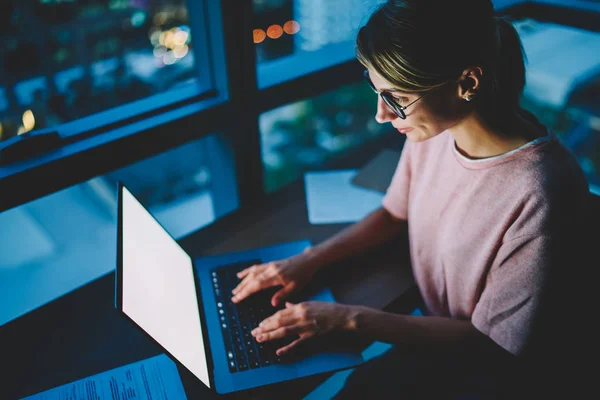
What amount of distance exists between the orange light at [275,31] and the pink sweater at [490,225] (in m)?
0.89

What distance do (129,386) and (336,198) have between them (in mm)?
813

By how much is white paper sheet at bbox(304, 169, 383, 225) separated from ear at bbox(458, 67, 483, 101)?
571 mm

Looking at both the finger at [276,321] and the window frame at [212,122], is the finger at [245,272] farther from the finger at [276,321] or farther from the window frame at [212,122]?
the window frame at [212,122]

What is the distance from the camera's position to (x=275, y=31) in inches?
73.4

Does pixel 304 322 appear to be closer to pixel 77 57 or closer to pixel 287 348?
pixel 287 348

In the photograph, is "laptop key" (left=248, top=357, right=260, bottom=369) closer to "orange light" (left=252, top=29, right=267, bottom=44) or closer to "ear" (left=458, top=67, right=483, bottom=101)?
"ear" (left=458, top=67, right=483, bottom=101)

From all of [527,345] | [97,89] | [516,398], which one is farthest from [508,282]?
[97,89]

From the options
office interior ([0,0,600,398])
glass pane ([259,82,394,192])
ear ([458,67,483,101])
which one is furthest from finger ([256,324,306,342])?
glass pane ([259,82,394,192])

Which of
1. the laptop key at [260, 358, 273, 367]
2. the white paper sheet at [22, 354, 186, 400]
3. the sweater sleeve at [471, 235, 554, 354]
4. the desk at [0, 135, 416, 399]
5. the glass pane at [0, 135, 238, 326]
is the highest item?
the sweater sleeve at [471, 235, 554, 354]

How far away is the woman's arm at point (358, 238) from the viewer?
117 centimetres

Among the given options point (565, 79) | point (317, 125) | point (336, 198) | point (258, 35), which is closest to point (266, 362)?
point (336, 198)

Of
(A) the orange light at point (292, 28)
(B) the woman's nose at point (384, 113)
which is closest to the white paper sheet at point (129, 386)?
(B) the woman's nose at point (384, 113)

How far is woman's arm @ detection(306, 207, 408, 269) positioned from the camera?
1169 millimetres

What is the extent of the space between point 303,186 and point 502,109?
0.72 metres
